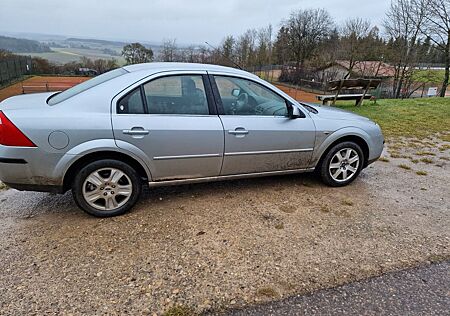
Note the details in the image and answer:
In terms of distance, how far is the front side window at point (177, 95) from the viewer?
2975 millimetres

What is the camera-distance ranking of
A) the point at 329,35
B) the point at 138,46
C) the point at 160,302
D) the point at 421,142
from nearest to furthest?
the point at 160,302
the point at 421,142
the point at 138,46
the point at 329,35

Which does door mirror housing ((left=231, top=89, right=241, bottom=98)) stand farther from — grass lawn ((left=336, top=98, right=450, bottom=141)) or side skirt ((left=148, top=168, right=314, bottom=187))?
grass lawn ((left=336, top=98, right=450, bottom=141))

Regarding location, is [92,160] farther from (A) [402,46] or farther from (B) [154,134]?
(A) [402,46]

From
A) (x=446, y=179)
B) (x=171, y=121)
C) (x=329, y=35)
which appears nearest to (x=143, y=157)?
(x=171, y=121)

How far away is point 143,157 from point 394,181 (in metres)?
3.47

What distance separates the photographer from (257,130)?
130 inches

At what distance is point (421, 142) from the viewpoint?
21.2 ft

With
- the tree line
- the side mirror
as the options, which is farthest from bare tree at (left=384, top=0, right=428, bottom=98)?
the side mirror

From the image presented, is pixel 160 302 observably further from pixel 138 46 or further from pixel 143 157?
pixel 138 46

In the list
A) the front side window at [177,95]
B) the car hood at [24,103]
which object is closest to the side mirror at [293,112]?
the front side window at [177,95]

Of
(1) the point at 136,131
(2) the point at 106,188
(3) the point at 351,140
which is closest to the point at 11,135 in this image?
(2) the point at 106,188

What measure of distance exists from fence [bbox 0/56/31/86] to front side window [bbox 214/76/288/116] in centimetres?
2609

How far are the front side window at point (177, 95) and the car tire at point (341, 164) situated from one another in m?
1.72

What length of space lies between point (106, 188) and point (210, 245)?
1172 millimetres
